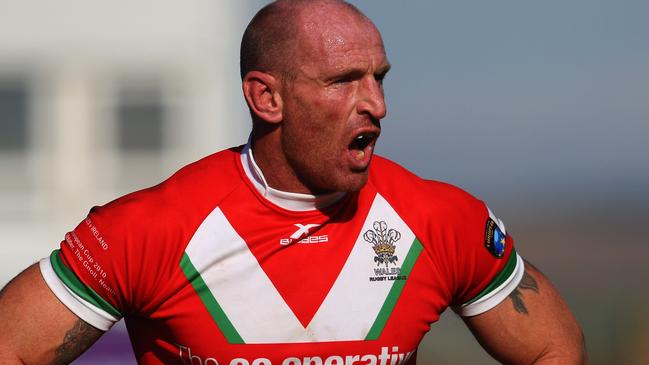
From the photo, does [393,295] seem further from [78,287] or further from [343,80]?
[78,287]

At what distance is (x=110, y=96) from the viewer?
78.2 feet

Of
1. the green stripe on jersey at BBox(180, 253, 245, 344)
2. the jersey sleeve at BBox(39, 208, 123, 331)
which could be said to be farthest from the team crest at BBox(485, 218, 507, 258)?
the jersey sleeve at BBox(39, 208, 123, 331)

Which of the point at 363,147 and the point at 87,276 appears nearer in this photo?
the point at 87,276

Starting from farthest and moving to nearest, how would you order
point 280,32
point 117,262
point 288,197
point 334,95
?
point 288,197 → point 280,32 → point 334,95 → point 117,262

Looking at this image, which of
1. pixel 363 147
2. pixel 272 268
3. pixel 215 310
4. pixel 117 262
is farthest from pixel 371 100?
pixel 117 262

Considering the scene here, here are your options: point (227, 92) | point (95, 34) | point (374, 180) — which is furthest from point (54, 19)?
point (374, 180)

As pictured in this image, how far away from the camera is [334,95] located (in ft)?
16.4

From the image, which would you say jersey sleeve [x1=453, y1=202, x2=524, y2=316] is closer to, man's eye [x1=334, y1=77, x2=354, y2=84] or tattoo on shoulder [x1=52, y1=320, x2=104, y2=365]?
man's eye [x1=334, y1=77, x2=354, y2=84]

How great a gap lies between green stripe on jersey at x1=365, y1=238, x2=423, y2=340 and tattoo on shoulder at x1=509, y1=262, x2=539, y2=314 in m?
0.47

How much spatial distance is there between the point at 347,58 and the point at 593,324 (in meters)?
16.4

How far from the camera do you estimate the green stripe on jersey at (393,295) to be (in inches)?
202

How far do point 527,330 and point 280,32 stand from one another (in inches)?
60.8

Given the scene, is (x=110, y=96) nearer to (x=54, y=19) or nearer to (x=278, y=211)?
(x=54, y=19)

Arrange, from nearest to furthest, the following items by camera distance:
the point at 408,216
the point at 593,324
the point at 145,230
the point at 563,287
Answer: the point at 145,230, the point at 408,216, the point at 593,324, the point at 563,287
